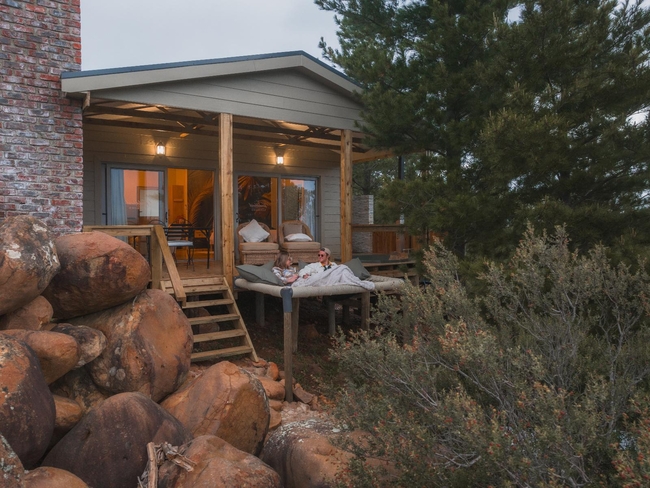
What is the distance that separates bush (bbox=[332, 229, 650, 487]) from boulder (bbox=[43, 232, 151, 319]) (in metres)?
2.15

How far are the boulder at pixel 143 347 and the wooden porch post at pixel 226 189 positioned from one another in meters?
2.64

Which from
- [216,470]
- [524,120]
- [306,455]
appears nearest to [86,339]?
[216,470]

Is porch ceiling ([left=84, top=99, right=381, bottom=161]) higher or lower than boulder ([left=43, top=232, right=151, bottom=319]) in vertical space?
higher

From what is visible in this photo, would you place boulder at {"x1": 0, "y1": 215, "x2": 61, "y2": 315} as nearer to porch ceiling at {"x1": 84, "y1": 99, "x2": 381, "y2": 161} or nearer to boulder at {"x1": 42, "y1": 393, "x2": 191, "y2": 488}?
boulder at {"x1": 42, "y1": 393, "x2": 191, "y2": 488}

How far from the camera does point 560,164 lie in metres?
6.31

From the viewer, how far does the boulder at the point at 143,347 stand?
4730 millimetres

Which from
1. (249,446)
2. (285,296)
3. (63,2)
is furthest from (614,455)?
(63,2)

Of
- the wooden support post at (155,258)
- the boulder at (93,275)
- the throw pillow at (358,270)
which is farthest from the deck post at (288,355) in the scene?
the boulder at (93,275)

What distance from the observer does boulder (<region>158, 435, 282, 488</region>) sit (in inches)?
129

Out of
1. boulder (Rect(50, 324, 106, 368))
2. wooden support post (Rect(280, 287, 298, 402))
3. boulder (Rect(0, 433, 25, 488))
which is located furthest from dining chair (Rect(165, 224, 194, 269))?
boulder (Rect(0, 433, 25, 488))

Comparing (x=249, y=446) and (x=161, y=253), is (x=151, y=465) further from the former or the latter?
(x=161, y=253)

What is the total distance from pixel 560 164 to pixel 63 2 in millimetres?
6072

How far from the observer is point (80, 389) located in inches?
185

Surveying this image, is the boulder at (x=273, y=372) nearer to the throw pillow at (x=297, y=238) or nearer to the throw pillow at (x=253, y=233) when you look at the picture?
the throw pillow at (x=253, y=233)
